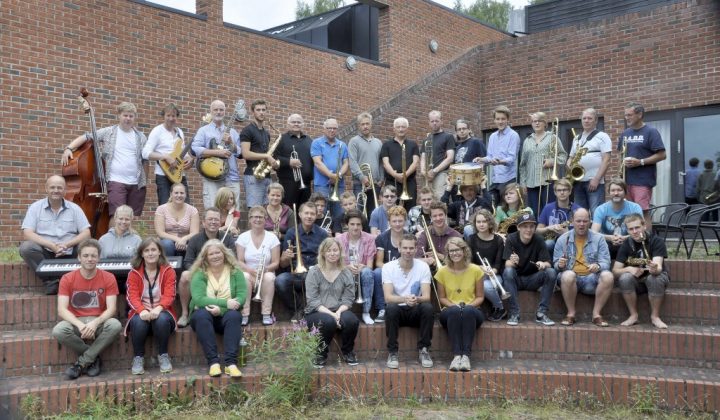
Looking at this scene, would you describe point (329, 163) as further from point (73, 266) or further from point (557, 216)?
point (73, 266)

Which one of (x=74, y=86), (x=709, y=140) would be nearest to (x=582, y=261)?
(x=709, y=140)

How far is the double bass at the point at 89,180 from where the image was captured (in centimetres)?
654

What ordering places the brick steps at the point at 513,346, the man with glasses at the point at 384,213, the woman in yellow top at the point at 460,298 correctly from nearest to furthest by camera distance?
the brick steps at the point at 513,346 → the woman in yellow top at the point at 460,298 → the man with glasses at the point at 384,213

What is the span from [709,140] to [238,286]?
8.83 metres

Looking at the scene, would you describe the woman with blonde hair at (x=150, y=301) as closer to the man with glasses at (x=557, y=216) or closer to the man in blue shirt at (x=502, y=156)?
the man with glasses at (x=557, y=216)

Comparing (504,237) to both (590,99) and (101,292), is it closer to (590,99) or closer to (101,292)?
(101,292)

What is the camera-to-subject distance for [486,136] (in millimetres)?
14016

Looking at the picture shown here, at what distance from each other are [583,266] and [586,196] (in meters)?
1.52

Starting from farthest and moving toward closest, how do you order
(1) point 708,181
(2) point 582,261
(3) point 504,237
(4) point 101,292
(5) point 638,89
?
(5) point 638,89 → (1) point 708,181 → (3) point 504,237 → (2) point 582,261 → (4) point 101,292

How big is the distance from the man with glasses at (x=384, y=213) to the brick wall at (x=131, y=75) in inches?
151

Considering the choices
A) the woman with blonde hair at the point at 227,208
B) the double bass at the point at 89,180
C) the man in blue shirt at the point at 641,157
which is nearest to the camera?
the double bass at the point at 89,180

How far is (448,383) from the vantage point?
218 inches

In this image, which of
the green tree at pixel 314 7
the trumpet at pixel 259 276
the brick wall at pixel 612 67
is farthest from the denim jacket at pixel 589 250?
the green tree at pixel 314 7

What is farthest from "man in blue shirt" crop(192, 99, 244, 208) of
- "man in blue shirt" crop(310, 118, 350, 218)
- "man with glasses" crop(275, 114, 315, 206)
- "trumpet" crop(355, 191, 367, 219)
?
"trumpet" crop(355, 191, 367, 219)
